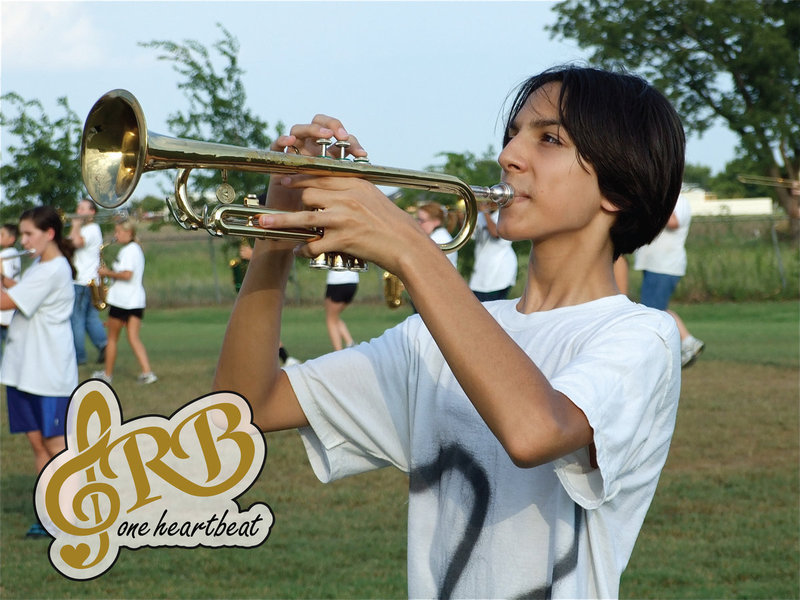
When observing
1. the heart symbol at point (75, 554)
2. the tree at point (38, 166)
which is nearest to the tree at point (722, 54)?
the tree at point (38, 166)

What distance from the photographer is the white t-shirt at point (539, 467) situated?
1904 millimetres

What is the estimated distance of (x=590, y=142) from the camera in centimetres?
213

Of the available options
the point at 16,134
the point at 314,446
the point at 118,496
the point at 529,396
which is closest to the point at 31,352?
the point at 118,496

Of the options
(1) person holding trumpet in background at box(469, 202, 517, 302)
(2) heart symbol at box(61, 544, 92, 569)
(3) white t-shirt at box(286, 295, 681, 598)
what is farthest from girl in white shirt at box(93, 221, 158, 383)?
(3) white t-shirt at box(286, 295, 681, 598)

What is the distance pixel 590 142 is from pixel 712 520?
4075 millimetres

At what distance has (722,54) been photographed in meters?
34.8

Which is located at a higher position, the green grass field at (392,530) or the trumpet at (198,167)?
the trumpet at (198,167)

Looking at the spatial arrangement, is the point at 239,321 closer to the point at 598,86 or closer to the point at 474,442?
the point at 474,442

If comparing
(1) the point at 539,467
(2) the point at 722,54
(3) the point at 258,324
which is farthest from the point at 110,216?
(2) the point at 722,54

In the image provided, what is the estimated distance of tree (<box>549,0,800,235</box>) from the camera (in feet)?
109

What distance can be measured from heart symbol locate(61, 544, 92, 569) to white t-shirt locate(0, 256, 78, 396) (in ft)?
6.28

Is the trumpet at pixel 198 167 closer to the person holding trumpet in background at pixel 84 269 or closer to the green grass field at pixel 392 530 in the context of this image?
the green grass field at pixel 392 530

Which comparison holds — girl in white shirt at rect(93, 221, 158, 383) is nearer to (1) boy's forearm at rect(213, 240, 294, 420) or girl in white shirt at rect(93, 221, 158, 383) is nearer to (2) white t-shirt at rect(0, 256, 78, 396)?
(2) white t-shirt at rect(0, 256, 78, 396)

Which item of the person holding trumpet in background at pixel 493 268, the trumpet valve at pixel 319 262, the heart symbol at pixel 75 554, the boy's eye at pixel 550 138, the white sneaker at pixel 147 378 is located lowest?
the white sneaker at pixel 147 378
